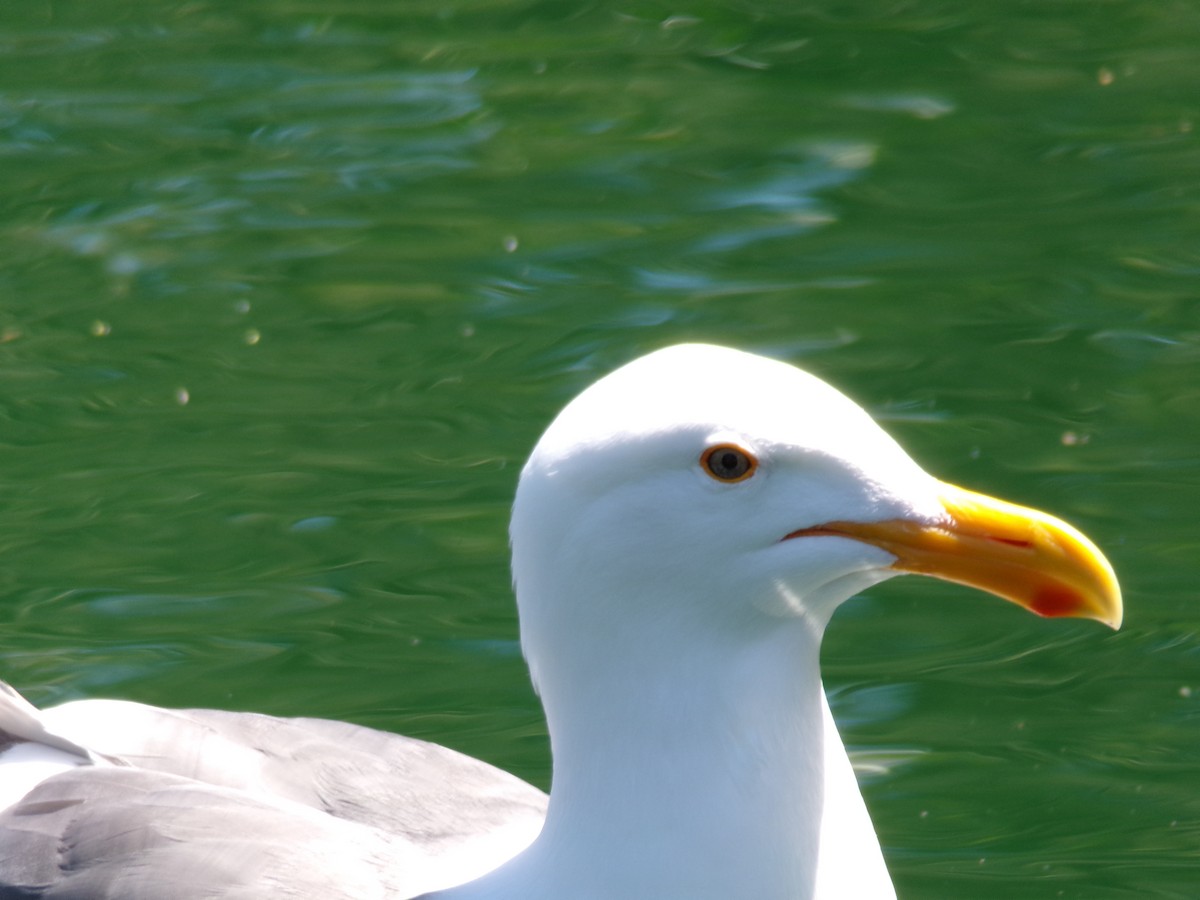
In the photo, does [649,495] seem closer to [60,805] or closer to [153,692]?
[60,805]

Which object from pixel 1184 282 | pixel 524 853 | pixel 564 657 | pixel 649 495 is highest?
pixel 649 495

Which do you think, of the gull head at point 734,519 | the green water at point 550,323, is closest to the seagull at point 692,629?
the gull head at point 734,519

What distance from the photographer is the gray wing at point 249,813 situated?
11.1 feet

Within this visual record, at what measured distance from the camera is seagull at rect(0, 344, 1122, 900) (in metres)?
3.09

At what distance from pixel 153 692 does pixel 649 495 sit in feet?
7.02

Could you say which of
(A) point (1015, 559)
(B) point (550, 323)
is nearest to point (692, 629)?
(A) point (1015, 559)

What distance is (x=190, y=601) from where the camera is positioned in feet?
17.1

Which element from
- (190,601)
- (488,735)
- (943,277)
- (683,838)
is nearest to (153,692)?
(190,601)

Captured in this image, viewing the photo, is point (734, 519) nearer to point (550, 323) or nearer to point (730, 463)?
point (730, 463)

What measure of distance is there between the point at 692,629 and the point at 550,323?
3.44 meters

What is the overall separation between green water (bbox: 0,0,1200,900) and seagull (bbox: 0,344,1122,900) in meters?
1.17

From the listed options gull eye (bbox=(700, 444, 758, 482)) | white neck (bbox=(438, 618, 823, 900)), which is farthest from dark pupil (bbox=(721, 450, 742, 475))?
white neck (bbox=(438, 618, 823, 900))

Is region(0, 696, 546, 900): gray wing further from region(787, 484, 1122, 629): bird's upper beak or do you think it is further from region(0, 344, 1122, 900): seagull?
region(787, 484, 1122, 629): bird's upper beak

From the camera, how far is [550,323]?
257 inches
